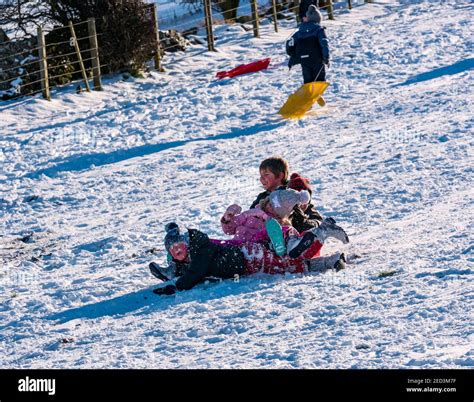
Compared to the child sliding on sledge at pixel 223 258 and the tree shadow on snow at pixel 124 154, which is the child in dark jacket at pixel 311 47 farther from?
the child sliding on sledge at pixel 223 258

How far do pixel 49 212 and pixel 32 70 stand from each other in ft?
21.6

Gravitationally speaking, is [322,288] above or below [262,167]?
below

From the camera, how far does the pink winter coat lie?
8156 mm

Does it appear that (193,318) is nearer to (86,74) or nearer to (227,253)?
(227,253)

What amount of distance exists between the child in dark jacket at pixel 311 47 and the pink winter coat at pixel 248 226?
24.3 ft

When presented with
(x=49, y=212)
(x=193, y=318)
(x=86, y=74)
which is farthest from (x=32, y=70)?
(x=193, y=318)

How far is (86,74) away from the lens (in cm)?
1856

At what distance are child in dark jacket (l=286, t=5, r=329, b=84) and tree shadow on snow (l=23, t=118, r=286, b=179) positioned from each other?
112cm

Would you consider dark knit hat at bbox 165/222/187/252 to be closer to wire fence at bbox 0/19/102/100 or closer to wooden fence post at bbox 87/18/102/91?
wire fence at bbox 0/19/102/100

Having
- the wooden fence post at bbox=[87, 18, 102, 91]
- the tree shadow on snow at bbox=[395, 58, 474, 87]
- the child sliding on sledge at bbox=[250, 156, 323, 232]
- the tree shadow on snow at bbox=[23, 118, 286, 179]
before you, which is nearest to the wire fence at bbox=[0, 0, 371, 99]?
the wooden fence post at bbox=[87, 18, 102, 91]

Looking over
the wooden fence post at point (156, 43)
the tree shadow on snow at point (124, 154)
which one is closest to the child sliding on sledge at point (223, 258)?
the tree shadow on snow at point (124, 154)

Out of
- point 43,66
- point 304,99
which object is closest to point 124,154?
point 304,99

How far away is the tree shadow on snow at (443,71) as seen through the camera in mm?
16606

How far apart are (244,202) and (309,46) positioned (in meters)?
5.05
